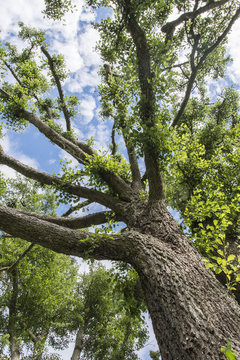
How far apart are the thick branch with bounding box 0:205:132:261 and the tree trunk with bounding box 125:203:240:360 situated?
36 cm

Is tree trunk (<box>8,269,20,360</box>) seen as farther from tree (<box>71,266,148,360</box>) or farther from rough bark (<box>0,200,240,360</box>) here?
rough bark (<box>0,200,240,360</box>)

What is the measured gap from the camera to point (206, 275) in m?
3.36

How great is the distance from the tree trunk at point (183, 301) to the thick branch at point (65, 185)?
1950 mm

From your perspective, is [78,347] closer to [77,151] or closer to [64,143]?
[77,151]

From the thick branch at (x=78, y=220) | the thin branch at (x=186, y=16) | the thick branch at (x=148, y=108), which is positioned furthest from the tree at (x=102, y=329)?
the thin branch at (x=186, y=16)

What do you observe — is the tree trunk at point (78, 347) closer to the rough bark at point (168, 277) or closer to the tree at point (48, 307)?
the tree at point (48, 307)

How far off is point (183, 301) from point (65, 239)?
7.23 feet

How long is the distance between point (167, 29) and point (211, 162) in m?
4.59

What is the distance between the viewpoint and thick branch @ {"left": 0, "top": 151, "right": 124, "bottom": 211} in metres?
5.89

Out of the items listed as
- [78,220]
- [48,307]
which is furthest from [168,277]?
[48,307]

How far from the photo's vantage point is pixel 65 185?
6.28m

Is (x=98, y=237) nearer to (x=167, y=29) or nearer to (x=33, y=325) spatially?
(x=167, y=29)

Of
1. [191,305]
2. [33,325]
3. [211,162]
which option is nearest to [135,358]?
[33,325]

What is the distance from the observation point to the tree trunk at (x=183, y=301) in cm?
235
